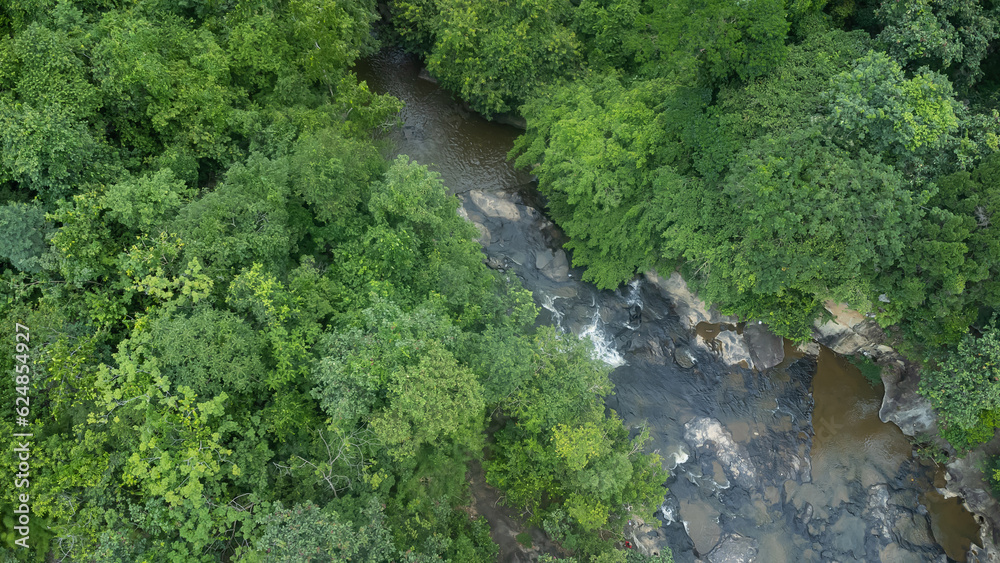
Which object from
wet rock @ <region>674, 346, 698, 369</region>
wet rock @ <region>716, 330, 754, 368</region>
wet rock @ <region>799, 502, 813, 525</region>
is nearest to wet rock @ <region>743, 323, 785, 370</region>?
wet rock @ <region>716, 330, 754, 368</region>

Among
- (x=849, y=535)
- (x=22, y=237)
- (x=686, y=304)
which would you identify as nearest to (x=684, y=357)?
(x=686, y=304)

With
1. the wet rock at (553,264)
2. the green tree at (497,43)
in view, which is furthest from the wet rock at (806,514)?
the green tree at (497,43)

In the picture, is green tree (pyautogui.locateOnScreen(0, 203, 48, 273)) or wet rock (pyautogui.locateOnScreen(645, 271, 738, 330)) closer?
green tree (pyautogui.locateOnScreen(0, 203, 48, 273))

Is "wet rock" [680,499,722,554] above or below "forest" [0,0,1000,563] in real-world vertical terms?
below

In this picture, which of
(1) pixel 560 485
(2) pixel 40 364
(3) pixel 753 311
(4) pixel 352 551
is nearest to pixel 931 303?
(3) pixel 753 311

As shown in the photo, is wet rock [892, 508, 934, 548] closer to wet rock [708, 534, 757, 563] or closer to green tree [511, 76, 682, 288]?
wet rock [708, 534, 757, 563]

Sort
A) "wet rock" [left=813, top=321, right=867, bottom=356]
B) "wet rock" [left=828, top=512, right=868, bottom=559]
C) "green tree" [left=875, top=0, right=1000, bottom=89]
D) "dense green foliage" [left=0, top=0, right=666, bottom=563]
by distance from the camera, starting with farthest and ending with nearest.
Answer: "wet rock" [left=813, top=321, right=867, bottom=356] → "wet rock" [left=828, top=512, right=868, bottom=559] → "green tree" [left=875, top=0, right=1000, bottom=89] → "dense green foliage" [left=0, top=0, right=666, bottom=563]

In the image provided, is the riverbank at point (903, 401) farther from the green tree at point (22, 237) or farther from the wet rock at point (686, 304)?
the green tree at point (22, 237)
